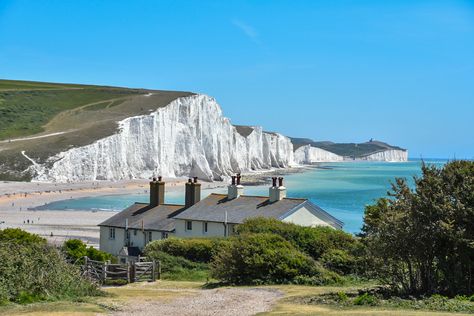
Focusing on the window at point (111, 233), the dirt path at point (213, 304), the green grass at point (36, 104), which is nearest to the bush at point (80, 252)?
the window at point (111, 233)

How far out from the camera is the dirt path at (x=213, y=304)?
15359 millimetres

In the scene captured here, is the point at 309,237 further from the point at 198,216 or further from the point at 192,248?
the point at 198,216

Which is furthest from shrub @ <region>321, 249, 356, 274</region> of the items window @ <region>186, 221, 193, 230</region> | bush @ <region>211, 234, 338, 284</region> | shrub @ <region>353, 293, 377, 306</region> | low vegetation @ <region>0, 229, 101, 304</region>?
window @ <region>186, 221, 193, 230</region>

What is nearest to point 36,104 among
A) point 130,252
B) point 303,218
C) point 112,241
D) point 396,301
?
point 112,241

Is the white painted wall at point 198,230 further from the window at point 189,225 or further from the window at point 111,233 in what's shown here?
the window at point 111,233

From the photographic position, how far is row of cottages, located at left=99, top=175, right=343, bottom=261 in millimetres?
31500

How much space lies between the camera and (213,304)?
54.3ft

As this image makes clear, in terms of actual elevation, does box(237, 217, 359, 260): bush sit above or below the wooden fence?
above

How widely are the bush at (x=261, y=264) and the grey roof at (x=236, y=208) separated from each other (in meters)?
8.48

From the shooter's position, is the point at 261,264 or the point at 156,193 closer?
the point at 261,264

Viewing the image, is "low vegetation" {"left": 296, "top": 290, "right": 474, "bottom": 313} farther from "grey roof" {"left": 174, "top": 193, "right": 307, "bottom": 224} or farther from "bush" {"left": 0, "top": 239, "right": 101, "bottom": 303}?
"grey roof" {"left": 174, "top": 193, "right": 307, "bottom": 224}

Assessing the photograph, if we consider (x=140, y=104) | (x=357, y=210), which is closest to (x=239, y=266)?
(x=357, y=210)

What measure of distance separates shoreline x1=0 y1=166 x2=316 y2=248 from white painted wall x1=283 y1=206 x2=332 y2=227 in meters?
10.6

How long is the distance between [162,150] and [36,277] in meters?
113
